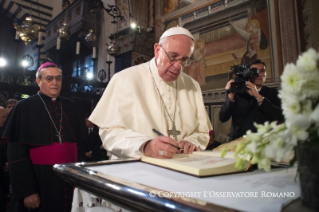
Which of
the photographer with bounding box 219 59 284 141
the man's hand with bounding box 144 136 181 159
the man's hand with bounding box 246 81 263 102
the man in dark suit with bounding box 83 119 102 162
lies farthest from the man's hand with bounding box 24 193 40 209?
the man in dark suit with bounding box 83 119 102 162

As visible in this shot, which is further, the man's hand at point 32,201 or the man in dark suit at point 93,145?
the man in dark suit at point 93,145

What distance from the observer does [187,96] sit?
219 centimetres

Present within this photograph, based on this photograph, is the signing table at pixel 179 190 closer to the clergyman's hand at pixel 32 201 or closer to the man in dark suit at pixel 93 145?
the clergyman's hand at pixel 32 201

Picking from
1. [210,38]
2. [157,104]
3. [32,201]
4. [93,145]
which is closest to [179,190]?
[157,104]

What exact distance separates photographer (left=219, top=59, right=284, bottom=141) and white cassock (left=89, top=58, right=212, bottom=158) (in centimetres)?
71

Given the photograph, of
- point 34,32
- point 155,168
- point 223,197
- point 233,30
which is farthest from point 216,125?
point 34,32

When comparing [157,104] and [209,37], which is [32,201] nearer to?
[157,104]

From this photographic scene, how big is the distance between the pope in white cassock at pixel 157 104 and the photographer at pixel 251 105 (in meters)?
0.72

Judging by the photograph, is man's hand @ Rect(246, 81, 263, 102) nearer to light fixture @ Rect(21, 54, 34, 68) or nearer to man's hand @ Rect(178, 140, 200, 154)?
man's hand @ Rect(178, 140, 200, 154)

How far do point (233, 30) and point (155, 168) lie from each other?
504 centimetres

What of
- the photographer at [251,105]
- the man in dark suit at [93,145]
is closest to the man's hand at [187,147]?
the photographer at [251,105]

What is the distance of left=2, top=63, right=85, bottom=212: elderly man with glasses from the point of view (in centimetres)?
234

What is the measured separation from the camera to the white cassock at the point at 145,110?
1.68 metres

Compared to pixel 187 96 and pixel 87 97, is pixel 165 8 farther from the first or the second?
pixel 187 96
